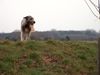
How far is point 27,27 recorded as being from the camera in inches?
655

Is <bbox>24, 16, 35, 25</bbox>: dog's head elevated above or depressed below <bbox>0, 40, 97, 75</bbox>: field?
above

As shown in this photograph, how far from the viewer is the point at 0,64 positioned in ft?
38.4

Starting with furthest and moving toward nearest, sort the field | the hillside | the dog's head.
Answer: the hillside, the dog's head, the field

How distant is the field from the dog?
2185mm


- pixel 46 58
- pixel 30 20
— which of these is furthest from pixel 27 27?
pixel 46 58

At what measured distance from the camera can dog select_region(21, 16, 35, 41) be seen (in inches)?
645

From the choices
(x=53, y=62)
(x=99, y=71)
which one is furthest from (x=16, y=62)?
→ (x=99, y=71)

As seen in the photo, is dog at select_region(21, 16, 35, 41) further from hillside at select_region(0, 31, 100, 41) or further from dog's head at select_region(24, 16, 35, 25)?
hillside at select_region(0, 31, 100, 41)

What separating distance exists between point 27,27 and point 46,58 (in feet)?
13.3

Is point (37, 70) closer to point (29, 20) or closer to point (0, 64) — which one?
point (0, 64)

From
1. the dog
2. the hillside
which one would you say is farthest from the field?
the hillside

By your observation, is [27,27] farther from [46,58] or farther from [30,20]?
[46,58]

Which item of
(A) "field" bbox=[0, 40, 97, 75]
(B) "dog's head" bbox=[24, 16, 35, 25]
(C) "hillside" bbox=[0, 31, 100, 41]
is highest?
(B) "dog's head" bbox=[24, 16, 35, 25]

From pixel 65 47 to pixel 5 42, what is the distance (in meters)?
2.48
